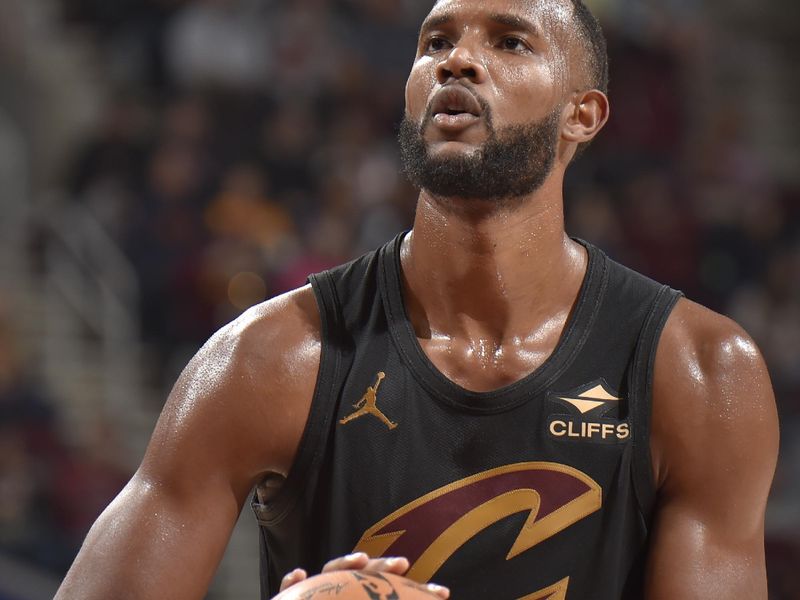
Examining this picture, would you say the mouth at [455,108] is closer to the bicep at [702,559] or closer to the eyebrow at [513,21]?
the eyebrow at [513,21]

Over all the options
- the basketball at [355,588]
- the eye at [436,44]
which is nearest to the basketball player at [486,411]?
the eye at [436,44]

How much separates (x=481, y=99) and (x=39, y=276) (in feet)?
20.0

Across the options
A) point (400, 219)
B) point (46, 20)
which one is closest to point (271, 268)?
point (400, 219)

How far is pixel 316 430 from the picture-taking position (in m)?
3.03

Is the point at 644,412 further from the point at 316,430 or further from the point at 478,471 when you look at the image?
the point at 316,430

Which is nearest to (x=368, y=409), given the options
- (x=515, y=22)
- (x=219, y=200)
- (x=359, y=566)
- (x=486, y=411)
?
(x=486, y=411)

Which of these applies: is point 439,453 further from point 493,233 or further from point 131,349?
point 131,349

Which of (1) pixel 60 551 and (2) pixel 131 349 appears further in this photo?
(2) pixel 131 349

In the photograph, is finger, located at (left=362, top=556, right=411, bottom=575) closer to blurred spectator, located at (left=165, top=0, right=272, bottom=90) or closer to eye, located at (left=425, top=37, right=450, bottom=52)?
eye, located at (left=425, top=37, right=450, bottom=52)

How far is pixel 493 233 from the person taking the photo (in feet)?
10.3

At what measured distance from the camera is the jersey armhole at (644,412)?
10.1ft

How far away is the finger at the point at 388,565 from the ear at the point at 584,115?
1.14 metres

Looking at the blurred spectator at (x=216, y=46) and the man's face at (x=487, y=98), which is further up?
the man's face at (x=487, y=98)

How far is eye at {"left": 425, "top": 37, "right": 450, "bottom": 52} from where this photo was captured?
317 centimetres
